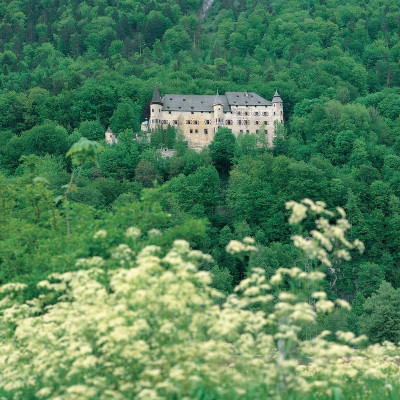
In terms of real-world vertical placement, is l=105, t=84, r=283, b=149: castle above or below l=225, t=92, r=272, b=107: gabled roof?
below

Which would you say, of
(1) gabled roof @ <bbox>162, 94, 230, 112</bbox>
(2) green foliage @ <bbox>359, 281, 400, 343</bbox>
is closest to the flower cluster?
(2) green foliage @ <bbox>359, 281, 400, 343</bbox>

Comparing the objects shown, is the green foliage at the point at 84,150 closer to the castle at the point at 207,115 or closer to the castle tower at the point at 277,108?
the castle at the point at 207,115

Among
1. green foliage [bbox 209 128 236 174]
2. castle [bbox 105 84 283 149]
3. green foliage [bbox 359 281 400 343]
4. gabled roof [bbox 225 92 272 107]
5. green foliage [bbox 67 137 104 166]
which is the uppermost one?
green foliage [bbox 67 137 104 166]

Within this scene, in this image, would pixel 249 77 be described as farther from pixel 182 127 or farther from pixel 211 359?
pixel 211 359

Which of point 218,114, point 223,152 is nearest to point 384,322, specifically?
point 223,152

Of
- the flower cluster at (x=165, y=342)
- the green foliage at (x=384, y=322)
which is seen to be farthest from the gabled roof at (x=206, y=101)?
the flower cluster at (x=165, y=342)

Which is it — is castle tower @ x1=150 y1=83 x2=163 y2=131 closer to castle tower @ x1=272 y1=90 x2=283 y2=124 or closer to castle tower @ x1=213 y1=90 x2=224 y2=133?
castle tower @ x1=213 y1=90 x2=224 y2=133

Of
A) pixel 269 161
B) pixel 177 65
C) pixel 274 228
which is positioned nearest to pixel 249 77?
pixel 177 65

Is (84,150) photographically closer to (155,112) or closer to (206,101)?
(155,112)
